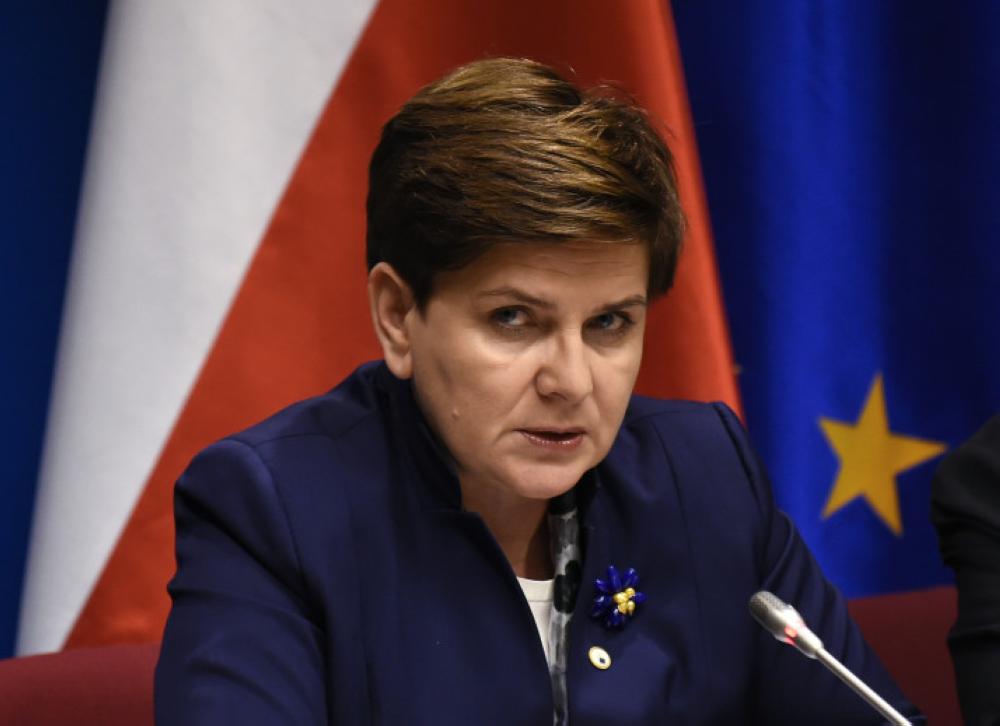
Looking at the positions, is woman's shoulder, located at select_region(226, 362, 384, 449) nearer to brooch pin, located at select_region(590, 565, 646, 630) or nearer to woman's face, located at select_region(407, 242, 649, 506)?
woman's face, located at select_region(407, 242, 649, 506)

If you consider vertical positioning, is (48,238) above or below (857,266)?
above

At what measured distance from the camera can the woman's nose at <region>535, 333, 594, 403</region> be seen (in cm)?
133

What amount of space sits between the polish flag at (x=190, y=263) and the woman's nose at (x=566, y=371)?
77 cm

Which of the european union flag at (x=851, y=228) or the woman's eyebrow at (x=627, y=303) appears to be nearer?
the woman's eyebrow at (x=627, y=303)

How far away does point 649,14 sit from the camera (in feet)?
7.07

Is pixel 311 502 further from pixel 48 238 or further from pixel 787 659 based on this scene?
pixel 48 238

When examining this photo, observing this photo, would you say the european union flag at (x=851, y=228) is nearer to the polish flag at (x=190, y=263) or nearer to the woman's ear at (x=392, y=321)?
the polish flag at (x=190, y=263)

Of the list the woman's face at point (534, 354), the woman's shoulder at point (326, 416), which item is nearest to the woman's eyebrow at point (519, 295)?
the woman's face at point (534, 354)

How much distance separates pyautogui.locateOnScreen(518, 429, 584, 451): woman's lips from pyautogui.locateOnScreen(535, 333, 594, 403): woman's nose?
4cm

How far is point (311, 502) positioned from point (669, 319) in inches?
37.7

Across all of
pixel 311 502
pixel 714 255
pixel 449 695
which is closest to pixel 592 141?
pixel 311 502

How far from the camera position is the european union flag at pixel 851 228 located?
2.40 m

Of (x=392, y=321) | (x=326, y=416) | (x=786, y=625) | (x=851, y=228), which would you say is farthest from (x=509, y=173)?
(x=851, y=228)

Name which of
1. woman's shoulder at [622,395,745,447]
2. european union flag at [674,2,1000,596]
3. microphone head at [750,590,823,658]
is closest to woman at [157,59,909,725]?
woman's shoulder at [622,395,745,447]
